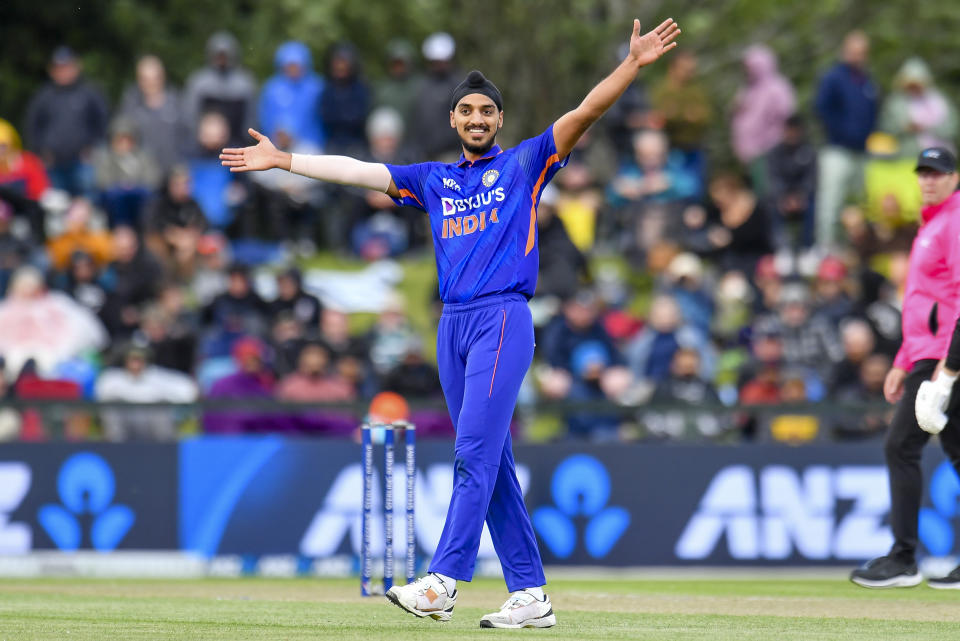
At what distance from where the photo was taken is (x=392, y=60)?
62.4 ft

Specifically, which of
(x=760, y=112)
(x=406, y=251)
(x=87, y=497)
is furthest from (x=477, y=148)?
(x=760, y=112)

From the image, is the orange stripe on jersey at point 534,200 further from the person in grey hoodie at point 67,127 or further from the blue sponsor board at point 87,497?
the person in grey hoodie at point 67,127

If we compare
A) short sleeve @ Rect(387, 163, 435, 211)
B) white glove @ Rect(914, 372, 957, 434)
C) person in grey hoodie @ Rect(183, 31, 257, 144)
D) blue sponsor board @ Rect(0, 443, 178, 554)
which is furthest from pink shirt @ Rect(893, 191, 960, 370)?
person in grey hoodie @ Rect(183, 31, 257, 144)

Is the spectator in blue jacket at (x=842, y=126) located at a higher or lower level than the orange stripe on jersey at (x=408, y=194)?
higher

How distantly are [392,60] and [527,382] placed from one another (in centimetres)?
512

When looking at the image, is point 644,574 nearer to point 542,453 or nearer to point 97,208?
point 542,453

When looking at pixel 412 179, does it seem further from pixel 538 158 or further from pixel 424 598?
pixel 424 598

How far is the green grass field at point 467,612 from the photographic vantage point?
7.39m

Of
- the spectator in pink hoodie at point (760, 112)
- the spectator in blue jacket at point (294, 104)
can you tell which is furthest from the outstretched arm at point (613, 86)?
the spectator in pink hoodie at point (760, 112)

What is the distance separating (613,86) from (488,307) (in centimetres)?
115

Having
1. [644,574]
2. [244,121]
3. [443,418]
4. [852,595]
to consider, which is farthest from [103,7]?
[852,595]

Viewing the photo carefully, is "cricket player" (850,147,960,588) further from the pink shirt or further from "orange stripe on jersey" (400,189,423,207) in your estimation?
"orange stripe on jersey" (400,189,423,207)

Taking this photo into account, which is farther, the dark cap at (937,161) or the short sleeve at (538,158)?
the dark cap at (937,161)

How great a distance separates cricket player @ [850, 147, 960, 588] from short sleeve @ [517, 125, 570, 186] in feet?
9.45
